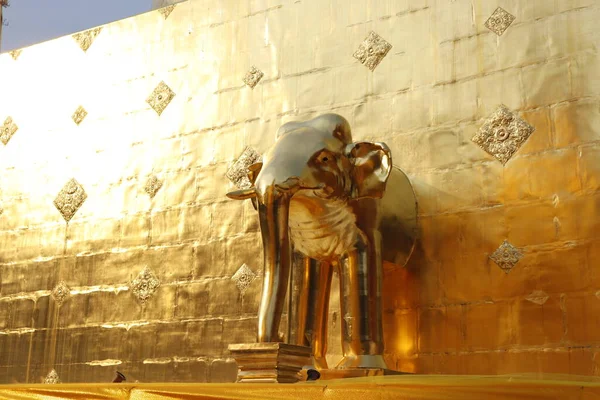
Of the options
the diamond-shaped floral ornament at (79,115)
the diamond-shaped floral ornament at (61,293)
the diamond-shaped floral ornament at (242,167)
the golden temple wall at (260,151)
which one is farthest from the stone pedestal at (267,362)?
the diamond-shaped floral ornament at (79,115)

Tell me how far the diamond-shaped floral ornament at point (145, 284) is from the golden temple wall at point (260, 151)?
0.04 feet

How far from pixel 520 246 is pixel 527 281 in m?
0.11

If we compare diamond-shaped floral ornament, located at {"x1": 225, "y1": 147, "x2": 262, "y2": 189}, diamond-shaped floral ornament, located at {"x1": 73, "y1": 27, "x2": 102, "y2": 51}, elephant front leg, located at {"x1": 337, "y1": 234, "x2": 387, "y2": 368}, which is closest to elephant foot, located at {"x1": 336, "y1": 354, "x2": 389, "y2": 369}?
elephant front leg, located at {"x1": 337, "y1": 234, "x2": 387, "y2": 368}

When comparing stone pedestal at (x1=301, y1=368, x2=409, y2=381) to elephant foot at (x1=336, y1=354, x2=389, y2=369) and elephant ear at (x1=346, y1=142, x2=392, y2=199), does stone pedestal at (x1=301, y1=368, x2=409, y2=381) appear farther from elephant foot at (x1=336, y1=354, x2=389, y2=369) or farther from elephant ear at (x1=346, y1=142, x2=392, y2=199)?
elephant ear at (x1=346, y1=142, x2=392, y2=199)

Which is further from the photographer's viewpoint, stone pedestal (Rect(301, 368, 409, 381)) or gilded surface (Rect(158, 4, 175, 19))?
gilded surface (Rect(158, 4, 175, 19))

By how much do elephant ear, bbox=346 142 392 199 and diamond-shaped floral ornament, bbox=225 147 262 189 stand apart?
2.61 ft

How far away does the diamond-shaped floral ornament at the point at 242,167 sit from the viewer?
3213 millimetres

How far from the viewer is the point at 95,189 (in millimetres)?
3520

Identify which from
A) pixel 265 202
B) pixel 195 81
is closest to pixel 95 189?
pixel 195 81

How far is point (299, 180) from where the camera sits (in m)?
2.31

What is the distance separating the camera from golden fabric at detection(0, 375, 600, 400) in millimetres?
1457

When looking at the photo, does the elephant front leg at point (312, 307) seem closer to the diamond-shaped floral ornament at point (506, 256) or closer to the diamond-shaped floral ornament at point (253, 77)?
the diamond-shaped floral ornament at point (506, 256)

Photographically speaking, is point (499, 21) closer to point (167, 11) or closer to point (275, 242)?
point (275, 242)

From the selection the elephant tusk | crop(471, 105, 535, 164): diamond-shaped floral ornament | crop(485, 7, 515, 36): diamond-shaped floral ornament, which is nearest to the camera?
the elephant tusk
